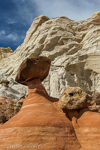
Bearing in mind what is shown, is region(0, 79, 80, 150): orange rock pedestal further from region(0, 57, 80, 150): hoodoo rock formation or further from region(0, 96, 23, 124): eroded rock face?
region(0, 96, 23, 124): eroded rock face

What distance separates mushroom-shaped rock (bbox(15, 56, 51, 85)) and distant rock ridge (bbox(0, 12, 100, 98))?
386 inches

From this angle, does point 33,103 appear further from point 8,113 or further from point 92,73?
point 92,73

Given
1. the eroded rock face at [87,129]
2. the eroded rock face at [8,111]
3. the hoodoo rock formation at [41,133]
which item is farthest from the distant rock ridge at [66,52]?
the hoodoo rock formation at [41,133]

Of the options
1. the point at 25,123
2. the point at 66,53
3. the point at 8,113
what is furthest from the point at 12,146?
the point at 66,53

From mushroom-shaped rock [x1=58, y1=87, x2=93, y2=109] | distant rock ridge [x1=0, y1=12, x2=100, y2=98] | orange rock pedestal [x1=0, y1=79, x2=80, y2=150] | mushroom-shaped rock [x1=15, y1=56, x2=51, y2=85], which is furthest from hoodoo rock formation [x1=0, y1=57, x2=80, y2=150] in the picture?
distant rock ridge [x1=0, y1=12, x2=100, y2=98]

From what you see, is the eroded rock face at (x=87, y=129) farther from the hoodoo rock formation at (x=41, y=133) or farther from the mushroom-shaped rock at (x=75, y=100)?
the mushroom-shaped rock at (x=75, y=100)

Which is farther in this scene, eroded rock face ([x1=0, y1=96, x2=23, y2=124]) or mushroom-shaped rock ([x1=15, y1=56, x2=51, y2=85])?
eroded rock face ([x1=0, y1=96, x2=23, y2=124])

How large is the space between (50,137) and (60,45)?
2238cm

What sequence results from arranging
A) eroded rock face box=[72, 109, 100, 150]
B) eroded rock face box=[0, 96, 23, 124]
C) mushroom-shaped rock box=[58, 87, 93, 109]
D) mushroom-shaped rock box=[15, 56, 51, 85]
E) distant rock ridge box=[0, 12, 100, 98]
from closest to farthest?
eroded rock face box=[72, 109, 100, 150] < mushroom-shaped rock box=[58, 87, 93, 109] < mushroom-shaped rock box=[15, 56, 51, 85] < eroded rock face box=[0, 96, 23, 124] < distant rock ridge box=[0, 12, 100, 98]

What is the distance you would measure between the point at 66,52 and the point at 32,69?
57.9 feet

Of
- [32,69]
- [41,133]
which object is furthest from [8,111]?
[41,133]

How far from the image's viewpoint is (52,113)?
5.20 metres

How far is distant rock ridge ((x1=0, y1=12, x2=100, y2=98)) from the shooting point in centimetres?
1938

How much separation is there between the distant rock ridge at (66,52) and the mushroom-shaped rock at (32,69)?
9811mm
